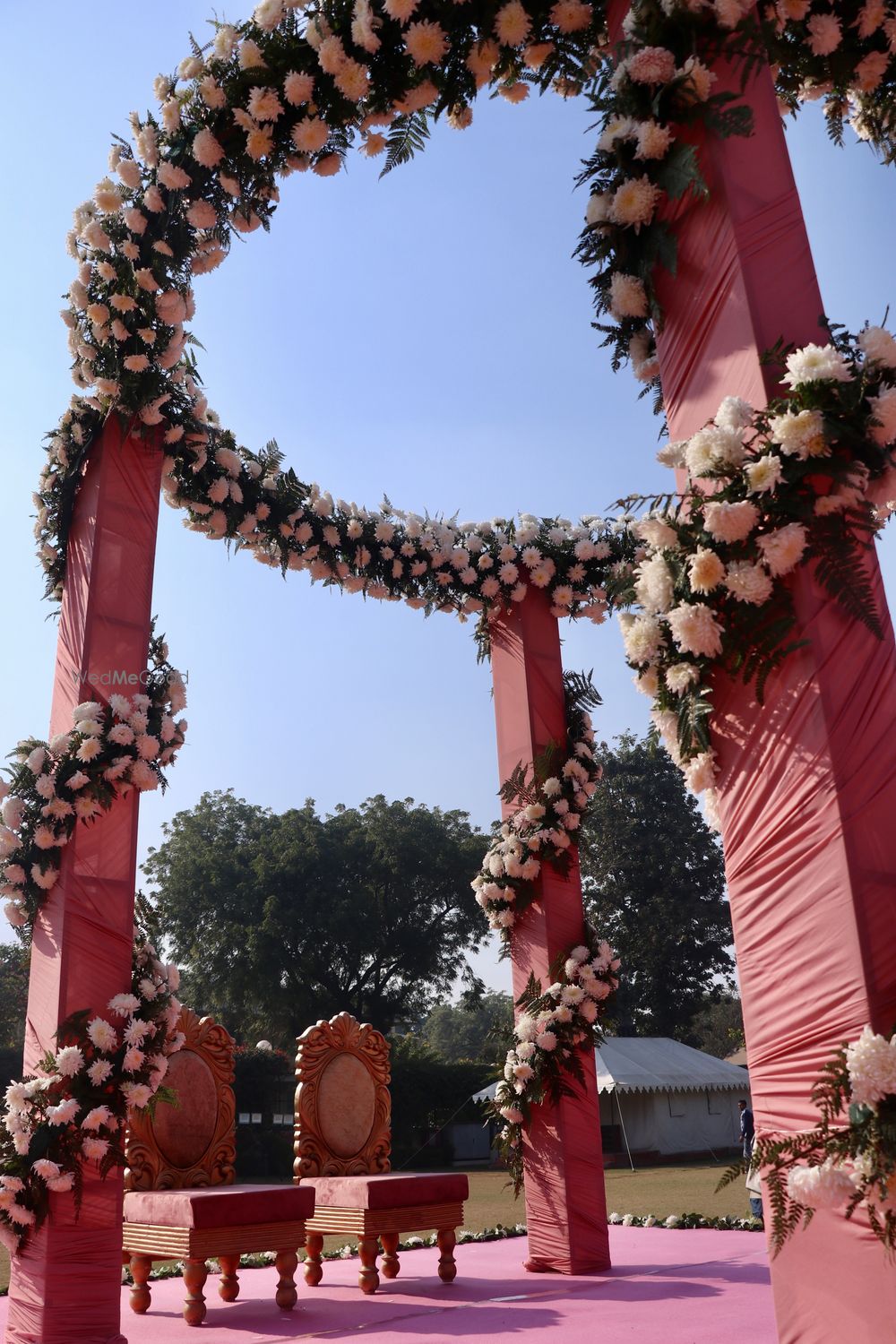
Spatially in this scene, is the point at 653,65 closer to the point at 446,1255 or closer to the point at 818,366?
the point at 818,366

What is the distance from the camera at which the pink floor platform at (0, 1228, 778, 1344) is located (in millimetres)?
4344

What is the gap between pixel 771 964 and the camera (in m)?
2.50

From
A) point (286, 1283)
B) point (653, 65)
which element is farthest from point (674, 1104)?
point (653, 65)

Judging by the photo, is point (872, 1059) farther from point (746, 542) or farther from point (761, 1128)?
point (746, 542)

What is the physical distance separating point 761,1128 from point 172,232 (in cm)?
403

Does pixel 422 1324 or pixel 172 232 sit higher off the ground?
pixel 172 232

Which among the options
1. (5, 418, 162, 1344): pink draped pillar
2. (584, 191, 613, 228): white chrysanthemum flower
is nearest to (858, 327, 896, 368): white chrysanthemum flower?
(584, 191, 613, 228): white chrysanthemum flower

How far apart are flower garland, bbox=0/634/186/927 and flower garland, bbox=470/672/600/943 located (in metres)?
2.63

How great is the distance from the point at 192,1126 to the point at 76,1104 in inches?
76.1

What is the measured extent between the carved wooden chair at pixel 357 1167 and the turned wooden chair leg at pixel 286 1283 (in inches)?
18.8

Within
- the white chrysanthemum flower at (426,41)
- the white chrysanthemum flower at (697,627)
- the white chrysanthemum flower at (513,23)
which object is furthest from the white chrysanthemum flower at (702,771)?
the white chrysanthemum flower at (426,41)

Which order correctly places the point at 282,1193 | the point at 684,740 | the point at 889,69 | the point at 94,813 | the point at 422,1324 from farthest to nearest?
the point at 282,1193
the point at 422,1324
the point at 94,813
the point at 889,69
the point at 684,740

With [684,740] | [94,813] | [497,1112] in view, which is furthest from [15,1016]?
[684,740]

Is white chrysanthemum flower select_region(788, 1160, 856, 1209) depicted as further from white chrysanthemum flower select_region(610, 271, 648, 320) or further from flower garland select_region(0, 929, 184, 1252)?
flower garland select_region(0, 929, 184, 1252)
